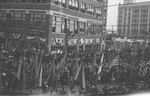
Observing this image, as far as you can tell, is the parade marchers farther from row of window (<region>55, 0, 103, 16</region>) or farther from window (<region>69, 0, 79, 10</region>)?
window (<region>69, 0, 79, 10</region>)

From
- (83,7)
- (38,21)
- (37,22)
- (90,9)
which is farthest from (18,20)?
(90,9)

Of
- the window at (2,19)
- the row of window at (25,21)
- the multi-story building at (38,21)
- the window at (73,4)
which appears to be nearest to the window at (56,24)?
the multi-story building at (38,21)

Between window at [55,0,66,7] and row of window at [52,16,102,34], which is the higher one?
window at [55,0,66,7]

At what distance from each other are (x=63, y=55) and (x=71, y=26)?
1198 centimetres

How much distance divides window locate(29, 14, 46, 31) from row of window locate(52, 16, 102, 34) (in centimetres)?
121

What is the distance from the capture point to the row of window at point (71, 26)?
28.2 metres

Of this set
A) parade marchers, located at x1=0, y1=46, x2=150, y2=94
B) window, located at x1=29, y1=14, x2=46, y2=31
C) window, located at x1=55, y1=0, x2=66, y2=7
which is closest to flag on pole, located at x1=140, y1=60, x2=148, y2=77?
parade marchers, located at x1=0, y1=46, x2=150, y2=94

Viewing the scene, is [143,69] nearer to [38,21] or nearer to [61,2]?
[38,21]

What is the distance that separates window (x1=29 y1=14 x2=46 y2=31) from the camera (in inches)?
1094

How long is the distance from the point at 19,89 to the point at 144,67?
30.8ft

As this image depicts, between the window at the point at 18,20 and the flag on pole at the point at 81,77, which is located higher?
the window at the point at 18,20

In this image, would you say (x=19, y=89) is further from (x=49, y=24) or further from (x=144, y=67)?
(x=49, y=24)

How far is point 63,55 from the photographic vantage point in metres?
19.9

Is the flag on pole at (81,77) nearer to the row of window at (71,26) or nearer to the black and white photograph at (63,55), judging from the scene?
the black and white photograph at (63,55)
